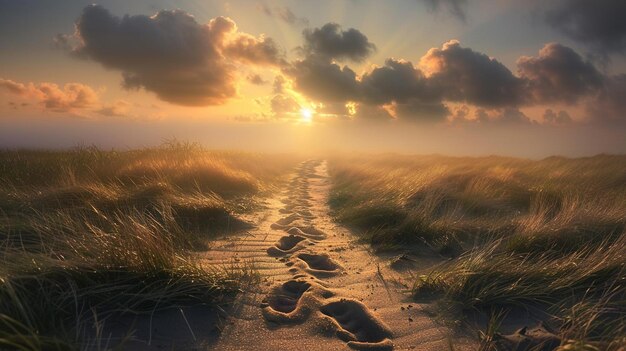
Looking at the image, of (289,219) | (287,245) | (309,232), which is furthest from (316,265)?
(289,219)

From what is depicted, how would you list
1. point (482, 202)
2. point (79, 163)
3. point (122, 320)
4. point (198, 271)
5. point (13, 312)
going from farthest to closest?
point (79, 163), point (482, 202), point (198, 271), point (122, 320), point (13, 312)

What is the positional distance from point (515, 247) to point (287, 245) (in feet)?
10.2

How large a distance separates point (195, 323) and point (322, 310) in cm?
113

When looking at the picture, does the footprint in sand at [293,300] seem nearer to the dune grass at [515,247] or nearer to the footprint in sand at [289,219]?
the dune grass at [515,247]

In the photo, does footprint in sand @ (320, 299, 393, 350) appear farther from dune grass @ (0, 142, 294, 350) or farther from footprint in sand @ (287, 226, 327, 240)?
footprint in sand @ (287, 226, 327, 240)

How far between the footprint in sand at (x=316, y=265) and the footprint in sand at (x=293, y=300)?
0.35 meters

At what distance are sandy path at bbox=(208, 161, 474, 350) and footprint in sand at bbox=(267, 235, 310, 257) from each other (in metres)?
0.01

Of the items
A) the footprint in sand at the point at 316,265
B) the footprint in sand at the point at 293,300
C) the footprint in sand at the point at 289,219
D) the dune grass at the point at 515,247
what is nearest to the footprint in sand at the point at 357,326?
the footprint in sand at the point at 293,300

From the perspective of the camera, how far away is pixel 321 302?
359cm

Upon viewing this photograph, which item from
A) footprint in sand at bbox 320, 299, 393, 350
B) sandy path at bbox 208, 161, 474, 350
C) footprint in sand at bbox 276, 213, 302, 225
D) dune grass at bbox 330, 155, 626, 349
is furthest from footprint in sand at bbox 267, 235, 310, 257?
footprint in sand at bbox 320, 299, 393, 350

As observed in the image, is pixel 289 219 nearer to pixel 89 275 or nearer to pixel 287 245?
pixel 287 245

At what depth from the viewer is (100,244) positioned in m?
3.42

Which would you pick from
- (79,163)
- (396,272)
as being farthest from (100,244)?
(79,163)

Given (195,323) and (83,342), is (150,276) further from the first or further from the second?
(83,342)
